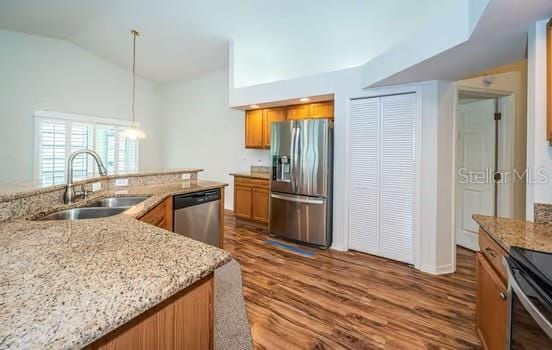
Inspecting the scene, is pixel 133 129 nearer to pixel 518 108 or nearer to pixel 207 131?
pixel 207 131

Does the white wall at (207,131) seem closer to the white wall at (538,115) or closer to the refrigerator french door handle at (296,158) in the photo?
the refrigerator french door handle at (296,158)

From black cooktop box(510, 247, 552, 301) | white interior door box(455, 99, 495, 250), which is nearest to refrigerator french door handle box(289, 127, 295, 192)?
white interior door box(455, 99, 495, 250)

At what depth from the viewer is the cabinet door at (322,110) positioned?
376 centimetres

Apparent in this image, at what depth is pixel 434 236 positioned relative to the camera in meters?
2.74

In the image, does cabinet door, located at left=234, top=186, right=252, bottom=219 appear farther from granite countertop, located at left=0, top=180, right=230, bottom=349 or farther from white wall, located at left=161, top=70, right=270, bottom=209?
granite countertop, located at left=0, top=180, right=230, bottom=349

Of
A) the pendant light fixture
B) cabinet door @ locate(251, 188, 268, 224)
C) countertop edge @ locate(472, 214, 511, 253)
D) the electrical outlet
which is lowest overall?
cabinet door @ locate(251, 188, 268, 224)

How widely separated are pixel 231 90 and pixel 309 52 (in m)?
1.43

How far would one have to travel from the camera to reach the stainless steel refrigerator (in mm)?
3340

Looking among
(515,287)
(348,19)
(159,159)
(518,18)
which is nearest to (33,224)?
(515,287)

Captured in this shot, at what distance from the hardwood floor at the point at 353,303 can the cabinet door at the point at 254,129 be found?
2.18m

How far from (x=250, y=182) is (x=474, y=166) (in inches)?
133

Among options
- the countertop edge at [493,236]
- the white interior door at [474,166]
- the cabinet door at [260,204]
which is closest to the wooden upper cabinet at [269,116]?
the cabinet door at [260,204]

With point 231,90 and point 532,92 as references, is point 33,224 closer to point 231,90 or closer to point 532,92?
point 532,92

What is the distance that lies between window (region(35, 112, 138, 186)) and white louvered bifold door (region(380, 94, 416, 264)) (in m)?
4.63
